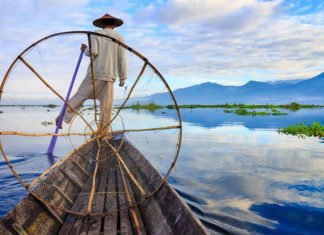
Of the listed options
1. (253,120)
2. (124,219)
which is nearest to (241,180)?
(124,219)

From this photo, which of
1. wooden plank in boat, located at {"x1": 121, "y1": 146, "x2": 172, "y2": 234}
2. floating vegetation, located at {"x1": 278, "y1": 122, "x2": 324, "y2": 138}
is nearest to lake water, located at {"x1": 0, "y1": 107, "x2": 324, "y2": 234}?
wooden plank in boat, located at {"x1": 121, "y1": 146, "x2": 172, "y2": 234}

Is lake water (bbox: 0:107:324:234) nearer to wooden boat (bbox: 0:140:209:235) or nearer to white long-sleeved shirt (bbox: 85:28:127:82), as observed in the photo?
wooden boat (bbox: 0:140:209:235)

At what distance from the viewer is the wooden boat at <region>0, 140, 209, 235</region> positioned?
6.40 feet

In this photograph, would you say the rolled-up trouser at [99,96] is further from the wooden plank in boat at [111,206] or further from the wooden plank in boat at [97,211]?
the wooden plank in boat at [97,211]

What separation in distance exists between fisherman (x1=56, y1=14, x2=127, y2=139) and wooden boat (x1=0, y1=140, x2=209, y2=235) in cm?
166

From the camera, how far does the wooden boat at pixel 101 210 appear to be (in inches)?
76.9

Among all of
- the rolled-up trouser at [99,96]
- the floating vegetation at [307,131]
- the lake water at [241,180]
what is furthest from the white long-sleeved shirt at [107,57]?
the floating vegetation at [307,131]

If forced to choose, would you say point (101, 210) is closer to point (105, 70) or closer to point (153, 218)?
→ point (153, 218)

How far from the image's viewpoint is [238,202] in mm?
3900

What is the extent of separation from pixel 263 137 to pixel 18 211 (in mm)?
9587

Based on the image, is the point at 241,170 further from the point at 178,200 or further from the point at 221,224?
the point at 178,200

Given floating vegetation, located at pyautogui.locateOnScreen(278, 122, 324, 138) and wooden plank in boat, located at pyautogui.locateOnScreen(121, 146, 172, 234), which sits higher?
floating vegetation, located at pyautogui.locateOnScreen(278, 122, 324, 138)

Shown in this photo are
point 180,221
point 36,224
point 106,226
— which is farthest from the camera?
point 106,226

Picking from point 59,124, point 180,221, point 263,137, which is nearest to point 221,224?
point 180,221
